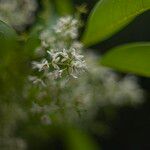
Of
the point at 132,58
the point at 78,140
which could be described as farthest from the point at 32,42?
the point at 78,140

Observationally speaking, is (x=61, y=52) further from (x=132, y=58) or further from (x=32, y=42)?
(x=132, y=58)

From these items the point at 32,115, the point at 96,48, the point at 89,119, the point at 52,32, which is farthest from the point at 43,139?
the point at 96,48

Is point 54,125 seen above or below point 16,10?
below

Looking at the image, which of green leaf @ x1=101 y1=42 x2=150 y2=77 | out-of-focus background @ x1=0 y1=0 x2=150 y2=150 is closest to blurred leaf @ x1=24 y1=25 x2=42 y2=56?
out-of-focus background @ x1=0 y1=0 x2=150 y2=150

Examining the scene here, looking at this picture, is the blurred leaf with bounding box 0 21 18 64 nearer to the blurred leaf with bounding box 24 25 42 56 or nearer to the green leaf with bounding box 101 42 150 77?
the blurred leaf with bounding box 24 25 42 56

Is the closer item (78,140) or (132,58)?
(132,58)

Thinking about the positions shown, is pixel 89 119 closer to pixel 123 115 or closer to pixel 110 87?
pixel 110 87

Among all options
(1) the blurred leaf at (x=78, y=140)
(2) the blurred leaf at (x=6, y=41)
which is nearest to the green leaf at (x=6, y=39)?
(2) the blurred leaf at (x=6, y=41)
